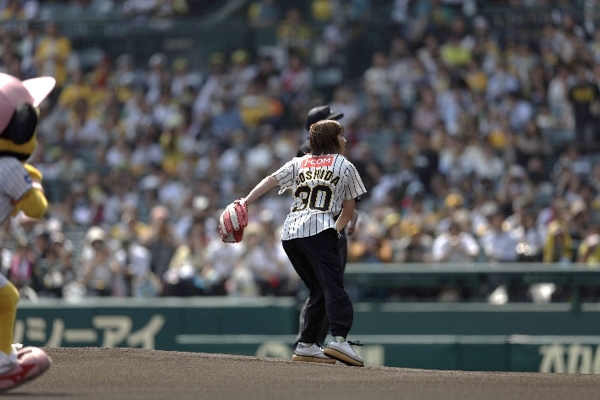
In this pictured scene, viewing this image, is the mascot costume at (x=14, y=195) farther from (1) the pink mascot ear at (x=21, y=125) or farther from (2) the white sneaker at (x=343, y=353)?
(2) the white sneaker at (x=343, y=353)

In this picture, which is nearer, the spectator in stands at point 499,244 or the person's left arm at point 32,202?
the person's left arm at point 32,202

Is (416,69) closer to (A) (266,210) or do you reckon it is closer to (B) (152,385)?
Result: (A) (266,210)

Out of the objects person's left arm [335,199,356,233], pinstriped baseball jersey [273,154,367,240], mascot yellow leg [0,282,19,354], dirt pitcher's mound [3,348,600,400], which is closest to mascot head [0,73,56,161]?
mascot yellow leg [0,282,19,354]

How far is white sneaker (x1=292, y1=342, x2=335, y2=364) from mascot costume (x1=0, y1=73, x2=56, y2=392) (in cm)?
240

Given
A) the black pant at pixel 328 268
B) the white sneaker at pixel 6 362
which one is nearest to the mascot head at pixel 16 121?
the white sneaker at pixel 6 362

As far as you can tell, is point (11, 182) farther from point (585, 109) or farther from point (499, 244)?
point (585, 109)

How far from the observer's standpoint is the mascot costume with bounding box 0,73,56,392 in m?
6.56

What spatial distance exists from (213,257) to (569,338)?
172 inches

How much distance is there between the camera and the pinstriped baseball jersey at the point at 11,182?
6.60 metres

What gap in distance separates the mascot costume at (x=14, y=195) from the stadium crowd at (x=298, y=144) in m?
7.44

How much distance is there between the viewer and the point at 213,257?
1445 cm

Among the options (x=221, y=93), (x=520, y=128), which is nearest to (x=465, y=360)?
(x=520, y=128)

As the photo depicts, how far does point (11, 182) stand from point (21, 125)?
0.34m

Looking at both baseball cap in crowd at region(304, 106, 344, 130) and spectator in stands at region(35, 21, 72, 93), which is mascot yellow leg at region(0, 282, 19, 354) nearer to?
baseball cap in crowd at region(304, 106, 344, 130)
